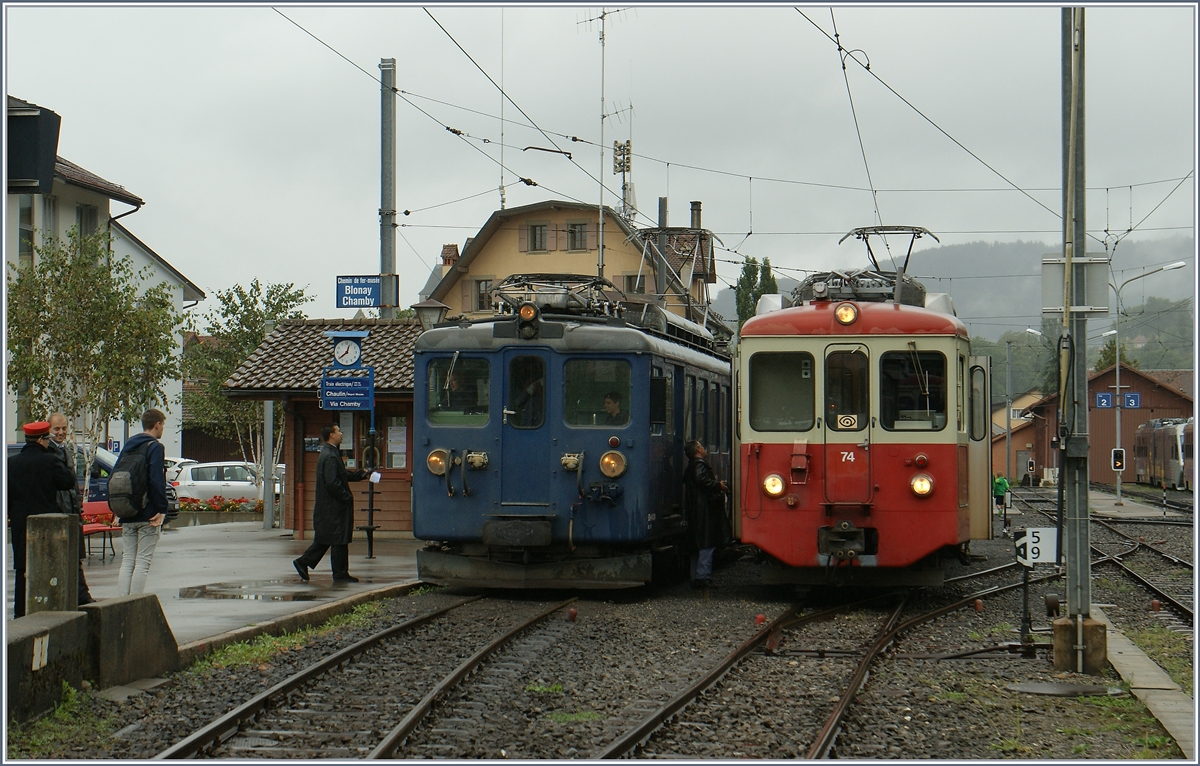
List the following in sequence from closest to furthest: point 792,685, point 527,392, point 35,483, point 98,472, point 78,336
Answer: point 792,685 < point 35,483 < point 527,392 < point 78,336 < point 98,472

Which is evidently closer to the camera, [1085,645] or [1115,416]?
[1085,645]

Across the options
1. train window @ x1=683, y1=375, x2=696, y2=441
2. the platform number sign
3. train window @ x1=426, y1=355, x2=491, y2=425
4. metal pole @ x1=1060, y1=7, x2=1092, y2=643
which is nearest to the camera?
metal pole @ x1=1060, y1=7, x2=1092, y2=643

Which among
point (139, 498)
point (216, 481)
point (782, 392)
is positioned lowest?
point (216, 481)

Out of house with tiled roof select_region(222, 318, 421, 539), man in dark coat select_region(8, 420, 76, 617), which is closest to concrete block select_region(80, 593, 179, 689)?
man in dark coat select_region(8, 420, 76, 617)

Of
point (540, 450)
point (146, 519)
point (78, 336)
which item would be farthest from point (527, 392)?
point (78, 336)

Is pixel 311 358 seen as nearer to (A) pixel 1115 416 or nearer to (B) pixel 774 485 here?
(B) pixel 774 485

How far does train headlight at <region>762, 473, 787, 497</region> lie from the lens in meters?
12.7

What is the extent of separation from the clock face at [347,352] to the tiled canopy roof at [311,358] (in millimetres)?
3195

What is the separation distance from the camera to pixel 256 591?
13.1 meters

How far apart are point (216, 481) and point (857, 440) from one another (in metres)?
25.4

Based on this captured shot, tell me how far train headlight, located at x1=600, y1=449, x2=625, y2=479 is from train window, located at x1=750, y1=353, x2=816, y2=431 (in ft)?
4.35

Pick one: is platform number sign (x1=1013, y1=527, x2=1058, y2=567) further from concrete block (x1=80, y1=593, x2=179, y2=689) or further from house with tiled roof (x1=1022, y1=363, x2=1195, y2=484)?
house with tiled roof (x1=1022, y1=363, x2=1195, y2=484)

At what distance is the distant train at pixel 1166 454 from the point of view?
49406 mm

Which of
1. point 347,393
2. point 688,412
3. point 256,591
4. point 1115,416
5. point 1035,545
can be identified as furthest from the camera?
point 1115,416
